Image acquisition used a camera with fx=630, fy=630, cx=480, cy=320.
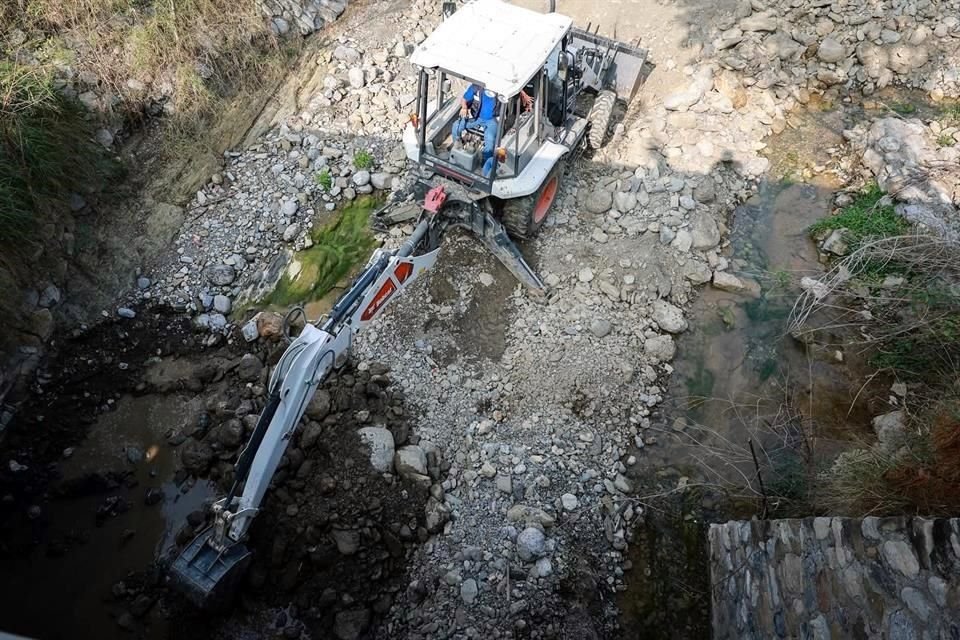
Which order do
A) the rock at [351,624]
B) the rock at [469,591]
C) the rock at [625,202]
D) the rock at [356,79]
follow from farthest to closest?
the rock at [356,79]
the rock at [625,202]
the rock at [469,591]
the rock at [351,624]

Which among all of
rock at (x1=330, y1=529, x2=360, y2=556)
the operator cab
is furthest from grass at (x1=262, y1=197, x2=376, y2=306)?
rock at (x1=330, y1=529, x2=360, y2=556)

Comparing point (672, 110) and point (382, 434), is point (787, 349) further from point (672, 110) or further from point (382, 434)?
point (382, 434)

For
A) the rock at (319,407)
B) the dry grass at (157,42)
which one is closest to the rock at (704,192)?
the rock at (319,407)

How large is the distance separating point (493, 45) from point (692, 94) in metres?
3.59

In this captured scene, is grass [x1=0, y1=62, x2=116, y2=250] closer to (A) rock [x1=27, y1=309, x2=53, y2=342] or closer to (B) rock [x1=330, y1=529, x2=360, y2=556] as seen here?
(A) rock [x1=27, y1=309, x2=53, y2=342]

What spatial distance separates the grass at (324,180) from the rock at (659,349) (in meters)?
3.81

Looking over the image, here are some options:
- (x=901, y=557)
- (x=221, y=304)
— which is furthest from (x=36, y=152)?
(x=901, y=557)

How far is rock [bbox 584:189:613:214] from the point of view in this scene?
681 cm

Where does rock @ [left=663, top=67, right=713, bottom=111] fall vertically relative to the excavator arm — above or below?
below

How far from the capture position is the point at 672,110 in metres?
7.70

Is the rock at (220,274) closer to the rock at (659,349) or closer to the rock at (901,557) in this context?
the rock at (659,349)

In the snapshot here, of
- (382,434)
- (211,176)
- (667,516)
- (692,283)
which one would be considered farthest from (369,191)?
(667,516)

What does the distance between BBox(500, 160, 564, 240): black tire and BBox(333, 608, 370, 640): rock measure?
12.1 feet

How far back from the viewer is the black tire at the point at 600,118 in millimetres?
7074
